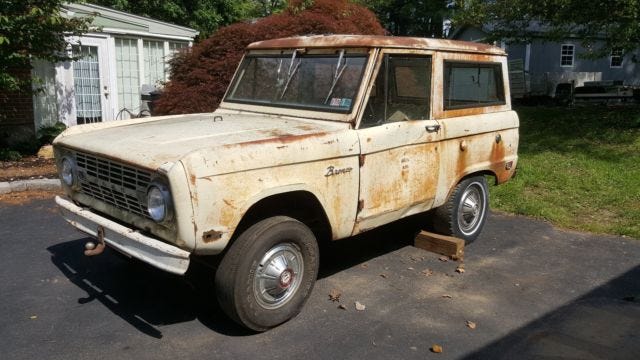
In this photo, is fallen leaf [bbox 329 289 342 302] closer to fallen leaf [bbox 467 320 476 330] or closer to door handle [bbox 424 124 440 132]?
fallen leaf [bbox 467 320 476 330]

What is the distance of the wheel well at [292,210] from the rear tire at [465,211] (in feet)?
5.28

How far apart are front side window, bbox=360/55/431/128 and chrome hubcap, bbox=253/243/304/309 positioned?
1.14 meters

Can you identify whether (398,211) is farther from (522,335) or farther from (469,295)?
(522,335)

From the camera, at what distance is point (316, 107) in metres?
4.51

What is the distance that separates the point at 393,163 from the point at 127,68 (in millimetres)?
9801

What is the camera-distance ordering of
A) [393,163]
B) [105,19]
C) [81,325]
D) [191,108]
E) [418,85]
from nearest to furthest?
[81,325]
[393,163]
[418,85]
[191,108]
[105,19]

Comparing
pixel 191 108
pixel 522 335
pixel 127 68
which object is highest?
pixel 127 68

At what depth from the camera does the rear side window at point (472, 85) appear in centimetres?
512

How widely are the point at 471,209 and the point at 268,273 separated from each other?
2746 mm

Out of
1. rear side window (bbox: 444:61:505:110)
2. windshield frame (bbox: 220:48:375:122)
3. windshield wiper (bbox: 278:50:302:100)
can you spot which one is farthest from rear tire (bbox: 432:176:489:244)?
windshield wiper (bbox: 278:50:302:100)

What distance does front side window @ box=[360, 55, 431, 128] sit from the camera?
4.41 metres

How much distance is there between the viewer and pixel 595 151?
32.8 feet

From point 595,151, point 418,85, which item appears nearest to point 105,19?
point 418,85

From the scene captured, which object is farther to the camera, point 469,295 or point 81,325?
point 469,295
